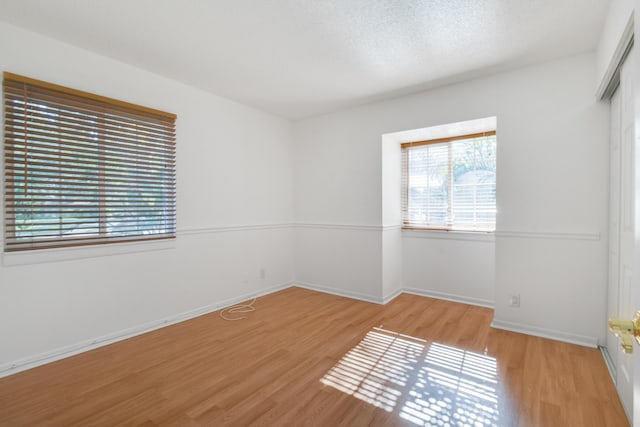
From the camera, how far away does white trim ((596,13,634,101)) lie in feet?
5.33

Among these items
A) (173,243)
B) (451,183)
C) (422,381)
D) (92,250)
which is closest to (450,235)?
(451,183)

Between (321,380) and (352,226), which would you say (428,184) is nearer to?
(352,226)

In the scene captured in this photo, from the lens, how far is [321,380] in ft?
7.06

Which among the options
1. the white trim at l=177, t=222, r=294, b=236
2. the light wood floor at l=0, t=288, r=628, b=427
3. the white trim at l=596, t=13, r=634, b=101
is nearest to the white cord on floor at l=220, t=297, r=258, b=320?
the light wood floor at l=0, t=288, r=628, b=427

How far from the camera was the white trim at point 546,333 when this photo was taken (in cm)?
264

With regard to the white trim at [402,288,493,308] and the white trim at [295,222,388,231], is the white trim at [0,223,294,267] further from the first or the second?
the white trim at [402,288,493,308]

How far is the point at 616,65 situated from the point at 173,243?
153 inches

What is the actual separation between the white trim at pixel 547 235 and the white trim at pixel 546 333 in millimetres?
847

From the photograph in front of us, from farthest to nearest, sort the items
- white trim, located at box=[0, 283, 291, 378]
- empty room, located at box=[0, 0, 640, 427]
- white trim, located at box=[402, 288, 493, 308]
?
white trim, located at box=[402, 288, 493, 308] < white trim, located at box=[0, 283, 291, 378] < empty room, located at box=[0, 0, 640, 427]

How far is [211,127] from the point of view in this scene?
358cm

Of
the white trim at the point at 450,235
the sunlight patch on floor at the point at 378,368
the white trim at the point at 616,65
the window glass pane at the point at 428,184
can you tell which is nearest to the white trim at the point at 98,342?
the sunlight patch on floor at the point at 378,368

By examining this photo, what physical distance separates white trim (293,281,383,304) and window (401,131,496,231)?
1172 millimetres

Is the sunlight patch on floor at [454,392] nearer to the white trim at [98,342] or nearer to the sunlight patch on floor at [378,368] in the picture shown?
the sunlight patch on floor at [378,368]

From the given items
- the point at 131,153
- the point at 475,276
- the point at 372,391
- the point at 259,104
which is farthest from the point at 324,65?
the point at 475,276
